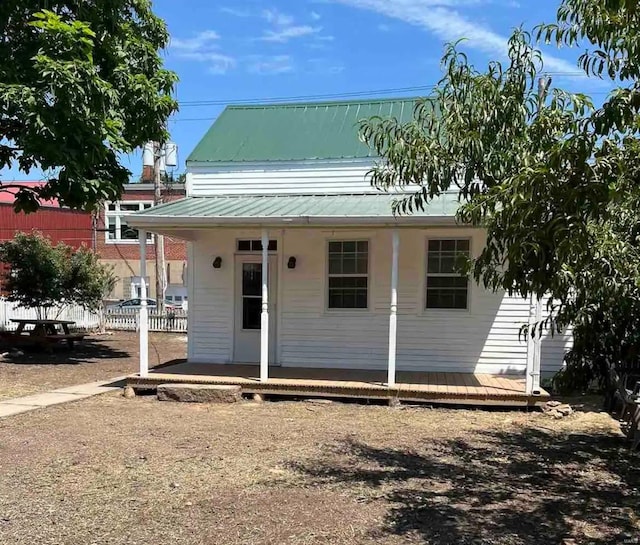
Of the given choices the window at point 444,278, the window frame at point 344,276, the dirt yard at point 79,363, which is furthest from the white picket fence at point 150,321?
the window at point 444,278

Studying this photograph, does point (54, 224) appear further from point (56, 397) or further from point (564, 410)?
point (564, 410)

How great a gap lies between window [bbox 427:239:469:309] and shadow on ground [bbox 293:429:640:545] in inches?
143

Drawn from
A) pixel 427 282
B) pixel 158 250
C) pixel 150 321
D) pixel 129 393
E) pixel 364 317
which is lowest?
pixel 129 393

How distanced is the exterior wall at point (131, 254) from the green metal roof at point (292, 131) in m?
20.8

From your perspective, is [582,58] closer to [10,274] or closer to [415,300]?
[415,300]

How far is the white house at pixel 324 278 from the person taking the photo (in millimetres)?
10797

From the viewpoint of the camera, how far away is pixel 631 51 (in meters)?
3.26

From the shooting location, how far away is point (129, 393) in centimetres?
986

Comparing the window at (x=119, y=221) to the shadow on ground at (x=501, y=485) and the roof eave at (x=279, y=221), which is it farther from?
the shadow on ground at (x=501, y=485)

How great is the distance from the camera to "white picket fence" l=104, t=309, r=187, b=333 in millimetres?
21812

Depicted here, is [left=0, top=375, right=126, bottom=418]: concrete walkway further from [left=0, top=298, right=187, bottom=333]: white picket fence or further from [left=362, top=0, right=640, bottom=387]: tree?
[left=0, top=298, right=187, bottom=333]: white picket fence

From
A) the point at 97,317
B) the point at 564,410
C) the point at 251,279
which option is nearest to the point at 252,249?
the point at 251,279

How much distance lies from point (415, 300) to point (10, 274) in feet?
40.7

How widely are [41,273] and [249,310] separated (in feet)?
28.1
